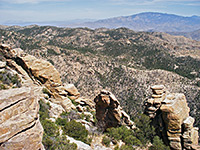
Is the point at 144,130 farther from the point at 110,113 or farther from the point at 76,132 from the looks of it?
the point at 76,132

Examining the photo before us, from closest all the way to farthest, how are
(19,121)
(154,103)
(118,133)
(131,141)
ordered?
(19,121)
(131,141)
(118,133)
(154,103)

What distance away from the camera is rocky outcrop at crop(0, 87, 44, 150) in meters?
9.12

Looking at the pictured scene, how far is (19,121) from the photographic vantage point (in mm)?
9617

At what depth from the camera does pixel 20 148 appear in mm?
9477

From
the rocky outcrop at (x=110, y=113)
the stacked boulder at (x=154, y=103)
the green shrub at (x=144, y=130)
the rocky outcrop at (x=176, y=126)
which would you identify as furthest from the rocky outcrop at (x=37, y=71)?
the rocky outcrop at (x=176, y=126)

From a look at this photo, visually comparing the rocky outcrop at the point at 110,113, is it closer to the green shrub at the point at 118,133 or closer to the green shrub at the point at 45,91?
the green shrub at the point at 118,133

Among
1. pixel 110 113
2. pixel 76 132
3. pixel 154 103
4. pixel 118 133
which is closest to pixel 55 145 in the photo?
pixel 76 132

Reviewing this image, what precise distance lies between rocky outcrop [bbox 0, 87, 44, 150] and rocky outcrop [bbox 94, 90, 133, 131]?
15993 millimetres

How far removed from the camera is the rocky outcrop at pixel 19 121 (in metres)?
9.12

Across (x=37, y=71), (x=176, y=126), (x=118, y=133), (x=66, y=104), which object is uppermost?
(x=37, y=71)

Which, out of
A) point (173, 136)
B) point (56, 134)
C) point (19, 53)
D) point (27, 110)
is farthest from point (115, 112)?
point (19, 53)

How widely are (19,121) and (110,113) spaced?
1816cm

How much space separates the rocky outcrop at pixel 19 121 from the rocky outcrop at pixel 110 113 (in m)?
16.0

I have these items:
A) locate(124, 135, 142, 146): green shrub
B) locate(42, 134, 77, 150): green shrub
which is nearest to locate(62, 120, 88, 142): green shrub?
locate(42, 134, 77, 150): green shrub
